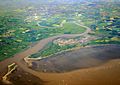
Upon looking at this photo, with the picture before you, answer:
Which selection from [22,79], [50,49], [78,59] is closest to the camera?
[22,79]

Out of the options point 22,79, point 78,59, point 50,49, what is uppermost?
point 50,49

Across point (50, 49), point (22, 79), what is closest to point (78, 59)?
point (50, 49)

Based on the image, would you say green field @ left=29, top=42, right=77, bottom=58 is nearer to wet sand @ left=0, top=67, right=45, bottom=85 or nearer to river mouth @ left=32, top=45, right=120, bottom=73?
river mouth @ left=32, top=45, right=120, bottom=73

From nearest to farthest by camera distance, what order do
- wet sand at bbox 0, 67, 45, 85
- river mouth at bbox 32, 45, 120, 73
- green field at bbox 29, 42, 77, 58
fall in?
wet sand at bbox 0, 67, 45, 85, river mouth at bbox 32, 45, 120, 73, green field at bbox 29, 42, 77, 58

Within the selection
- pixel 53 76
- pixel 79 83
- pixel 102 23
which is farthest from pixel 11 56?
pixel 102 23

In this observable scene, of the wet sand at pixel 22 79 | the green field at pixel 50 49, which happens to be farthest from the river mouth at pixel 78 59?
the wet sand at pixel 22 79

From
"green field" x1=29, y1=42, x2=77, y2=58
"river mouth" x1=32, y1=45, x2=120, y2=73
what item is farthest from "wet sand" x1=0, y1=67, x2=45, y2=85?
"green field" x1=29, y1=42, x2=77, y2=58

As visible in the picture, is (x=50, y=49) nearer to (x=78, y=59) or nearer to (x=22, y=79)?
(x=78, y=59)

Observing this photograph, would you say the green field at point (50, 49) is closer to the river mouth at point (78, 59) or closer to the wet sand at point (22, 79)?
the river mouth at point (78, 59)
